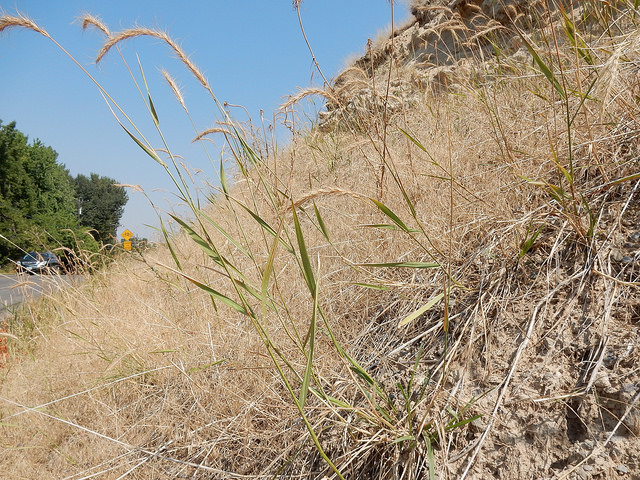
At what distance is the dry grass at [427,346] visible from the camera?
1086mm

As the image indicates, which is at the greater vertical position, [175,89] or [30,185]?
[30,185]

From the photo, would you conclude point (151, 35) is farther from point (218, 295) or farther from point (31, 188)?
point (31, 188)

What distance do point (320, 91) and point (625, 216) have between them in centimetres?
129

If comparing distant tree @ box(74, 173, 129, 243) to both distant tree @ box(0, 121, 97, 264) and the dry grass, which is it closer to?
distant tree @ box(0, 121, 97, 264)

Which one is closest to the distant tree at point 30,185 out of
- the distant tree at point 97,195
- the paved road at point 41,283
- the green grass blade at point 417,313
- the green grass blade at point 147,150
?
the distant tree at point 97,195

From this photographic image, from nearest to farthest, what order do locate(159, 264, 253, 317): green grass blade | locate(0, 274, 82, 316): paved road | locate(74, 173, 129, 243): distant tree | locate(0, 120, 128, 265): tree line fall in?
1. locate(159, 264, 253, 317): green grass blade
2. locate(0, 274, 82, 316): paved road
3. locate(0, 120, 128, 265): tree line
4. locate(74, 173, 129, 243): distant tree

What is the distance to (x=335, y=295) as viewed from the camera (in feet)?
6.48

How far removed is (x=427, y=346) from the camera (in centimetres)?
146

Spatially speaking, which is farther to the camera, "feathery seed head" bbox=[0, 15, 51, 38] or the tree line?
the tree line

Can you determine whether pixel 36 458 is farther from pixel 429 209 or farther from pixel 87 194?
pixel 87 194

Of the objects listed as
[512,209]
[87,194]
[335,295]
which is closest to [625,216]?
[512,209]

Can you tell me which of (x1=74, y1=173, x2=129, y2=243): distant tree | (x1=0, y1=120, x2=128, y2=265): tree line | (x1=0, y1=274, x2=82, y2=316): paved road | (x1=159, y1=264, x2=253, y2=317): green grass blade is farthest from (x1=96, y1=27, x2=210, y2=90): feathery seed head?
(x1=74, y1=173, x2=129, y2=243): distant tree

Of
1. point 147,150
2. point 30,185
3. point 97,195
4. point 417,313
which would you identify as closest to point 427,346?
point 417,313

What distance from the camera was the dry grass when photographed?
109cm
